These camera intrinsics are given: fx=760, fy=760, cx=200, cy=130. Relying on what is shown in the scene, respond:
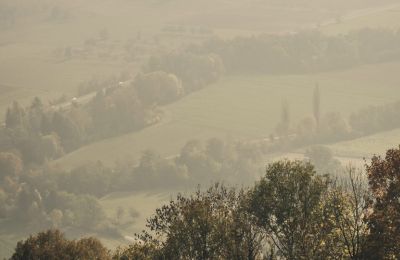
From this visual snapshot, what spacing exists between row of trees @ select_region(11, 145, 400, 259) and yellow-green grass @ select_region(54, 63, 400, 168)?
284 feet

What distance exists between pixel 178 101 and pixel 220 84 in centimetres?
1320

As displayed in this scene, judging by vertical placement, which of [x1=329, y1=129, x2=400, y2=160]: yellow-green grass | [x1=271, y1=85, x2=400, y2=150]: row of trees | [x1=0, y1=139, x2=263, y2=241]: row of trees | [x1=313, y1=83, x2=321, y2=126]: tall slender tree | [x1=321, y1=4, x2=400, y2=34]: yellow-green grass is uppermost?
[x1=321, y1=4, x2=400, y2=34]: yellow-green grass

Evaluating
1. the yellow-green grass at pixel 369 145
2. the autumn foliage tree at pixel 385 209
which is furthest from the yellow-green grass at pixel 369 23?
the autumn foliage tree at pixel 385 209

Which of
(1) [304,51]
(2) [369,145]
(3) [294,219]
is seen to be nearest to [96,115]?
(2) [369,145]

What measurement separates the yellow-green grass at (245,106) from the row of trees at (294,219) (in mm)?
→ 86661

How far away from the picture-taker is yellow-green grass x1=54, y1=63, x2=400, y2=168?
12725 centimetres

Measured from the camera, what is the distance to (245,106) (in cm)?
13988

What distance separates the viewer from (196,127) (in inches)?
5138

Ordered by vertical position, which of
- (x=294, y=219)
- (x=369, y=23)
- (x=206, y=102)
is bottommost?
(x=294, y=219)

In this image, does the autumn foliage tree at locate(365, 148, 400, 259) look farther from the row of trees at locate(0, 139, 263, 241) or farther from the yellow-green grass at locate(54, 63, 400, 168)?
the yellow-green grass at locate(54, 63, 400, 168)

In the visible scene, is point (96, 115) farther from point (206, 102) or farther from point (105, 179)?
point (105, 179)

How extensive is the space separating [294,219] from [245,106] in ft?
352

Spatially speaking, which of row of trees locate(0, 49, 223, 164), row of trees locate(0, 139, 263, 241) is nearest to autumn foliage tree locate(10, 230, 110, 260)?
row of trees locate(0, 139, 263, 241)

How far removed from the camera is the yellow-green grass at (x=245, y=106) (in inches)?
5010
